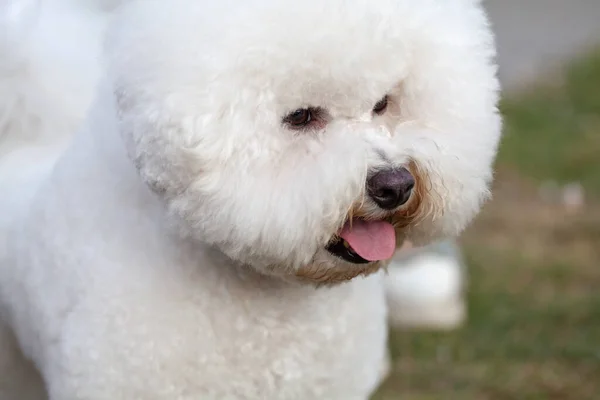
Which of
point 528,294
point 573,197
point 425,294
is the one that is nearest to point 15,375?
point 425,294

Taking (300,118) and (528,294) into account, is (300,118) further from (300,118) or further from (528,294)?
(528,294)

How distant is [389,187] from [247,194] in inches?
8.8

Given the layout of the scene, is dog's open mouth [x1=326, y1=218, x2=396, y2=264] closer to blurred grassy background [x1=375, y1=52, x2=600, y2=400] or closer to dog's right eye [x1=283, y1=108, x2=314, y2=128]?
dog's right eye [x1=283, y1=108, x2=314, y2=128]

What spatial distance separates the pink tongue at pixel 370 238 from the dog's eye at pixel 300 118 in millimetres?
179

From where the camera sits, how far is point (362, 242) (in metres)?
1.71

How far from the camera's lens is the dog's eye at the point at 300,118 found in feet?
5.56

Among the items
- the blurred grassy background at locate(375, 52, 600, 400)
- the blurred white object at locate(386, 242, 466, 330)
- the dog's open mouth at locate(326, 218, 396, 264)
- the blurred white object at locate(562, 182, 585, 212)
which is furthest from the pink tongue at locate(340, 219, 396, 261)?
the blurred white object at locate(562, 182, 585, 212)

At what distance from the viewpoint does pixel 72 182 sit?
1.94 m

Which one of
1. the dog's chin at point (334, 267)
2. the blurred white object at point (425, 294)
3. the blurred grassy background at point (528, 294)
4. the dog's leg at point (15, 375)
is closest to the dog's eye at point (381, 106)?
the dog's chin at point (334, 267)

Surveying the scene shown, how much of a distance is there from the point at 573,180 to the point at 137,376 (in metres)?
3.21

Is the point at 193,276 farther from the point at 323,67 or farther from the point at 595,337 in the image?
the point at 595,337

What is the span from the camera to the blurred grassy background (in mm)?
2988

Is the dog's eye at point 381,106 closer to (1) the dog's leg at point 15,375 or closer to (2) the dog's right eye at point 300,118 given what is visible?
(2) the dog's right eye at point 300,118

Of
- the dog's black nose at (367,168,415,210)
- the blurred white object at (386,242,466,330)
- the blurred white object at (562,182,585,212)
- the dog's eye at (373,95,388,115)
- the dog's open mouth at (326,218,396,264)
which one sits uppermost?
the dog's eye at (373,95,388,115)
